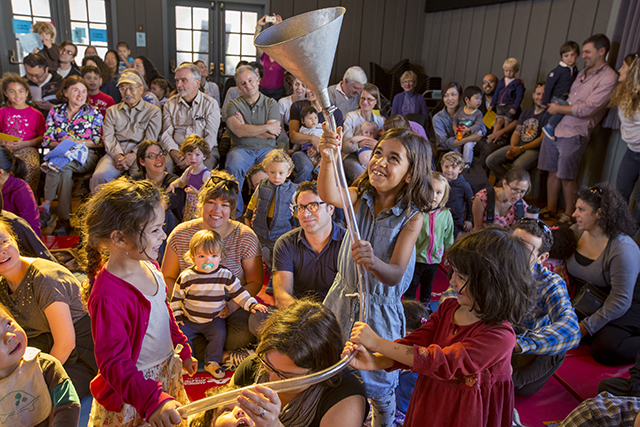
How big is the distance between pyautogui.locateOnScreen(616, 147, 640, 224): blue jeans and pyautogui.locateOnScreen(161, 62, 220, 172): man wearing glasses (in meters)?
3.71

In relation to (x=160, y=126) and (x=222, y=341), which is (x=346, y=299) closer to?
(x=222, y=341)

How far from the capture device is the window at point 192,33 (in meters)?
7.62

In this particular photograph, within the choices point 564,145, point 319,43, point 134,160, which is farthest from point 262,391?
point 564,145

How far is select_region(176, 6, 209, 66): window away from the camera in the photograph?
300 inches

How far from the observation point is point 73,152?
4.21 meters

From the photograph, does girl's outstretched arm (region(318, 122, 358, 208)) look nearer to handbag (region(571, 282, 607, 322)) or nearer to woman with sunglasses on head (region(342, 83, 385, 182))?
handbag (region(571, 282, 607, 322))

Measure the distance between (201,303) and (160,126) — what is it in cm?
264

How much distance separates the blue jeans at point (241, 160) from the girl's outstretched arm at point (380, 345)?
118 inches

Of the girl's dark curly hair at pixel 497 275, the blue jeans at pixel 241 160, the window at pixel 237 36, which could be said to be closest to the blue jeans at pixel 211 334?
the girl's dark curly hair at pixel 497 275

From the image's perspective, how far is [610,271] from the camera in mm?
2561

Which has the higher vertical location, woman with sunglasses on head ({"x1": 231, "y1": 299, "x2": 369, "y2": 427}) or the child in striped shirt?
woman with sunglasses on head ({"x1": 231, "y1": 299, "x2": 369, "y2": 427})

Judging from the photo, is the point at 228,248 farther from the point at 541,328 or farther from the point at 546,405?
the point at 546,405

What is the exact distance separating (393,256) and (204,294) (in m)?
1.13

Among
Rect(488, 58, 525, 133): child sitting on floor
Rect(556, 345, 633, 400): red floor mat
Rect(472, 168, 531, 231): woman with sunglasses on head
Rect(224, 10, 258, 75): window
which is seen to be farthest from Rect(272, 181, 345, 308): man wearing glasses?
Rect(224, 10, 258, 75): window
